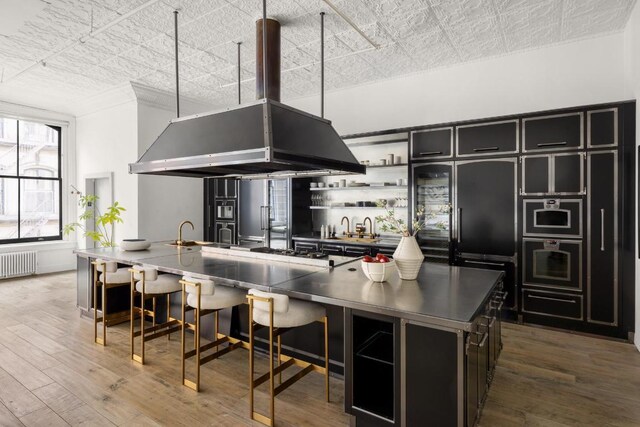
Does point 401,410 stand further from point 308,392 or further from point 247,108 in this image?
point 247,108

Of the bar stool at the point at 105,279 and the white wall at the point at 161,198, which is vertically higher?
the white wall at the point at 161,198

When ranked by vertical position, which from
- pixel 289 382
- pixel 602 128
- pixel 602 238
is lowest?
pixel 289 382

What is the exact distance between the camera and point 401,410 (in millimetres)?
2080

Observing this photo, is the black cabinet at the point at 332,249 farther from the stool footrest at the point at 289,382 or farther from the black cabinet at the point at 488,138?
the stool footrest at the point at 289,382

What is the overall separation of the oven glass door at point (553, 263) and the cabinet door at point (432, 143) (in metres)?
1.50

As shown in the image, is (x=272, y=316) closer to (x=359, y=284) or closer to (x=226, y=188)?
(x=359, y=284)

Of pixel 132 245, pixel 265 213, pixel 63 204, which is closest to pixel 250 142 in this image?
pixel 132 245

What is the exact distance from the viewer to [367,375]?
7.62 ft

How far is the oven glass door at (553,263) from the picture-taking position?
4.00 m

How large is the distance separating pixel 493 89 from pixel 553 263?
241 cm

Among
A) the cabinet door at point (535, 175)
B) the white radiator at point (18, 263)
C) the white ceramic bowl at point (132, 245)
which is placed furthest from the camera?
the white radiator at point (18, 263)

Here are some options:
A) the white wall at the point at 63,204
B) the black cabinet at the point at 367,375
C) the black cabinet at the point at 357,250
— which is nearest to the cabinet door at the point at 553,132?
the black cabinet at the point at 357,250

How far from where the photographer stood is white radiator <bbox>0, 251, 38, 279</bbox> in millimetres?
6662

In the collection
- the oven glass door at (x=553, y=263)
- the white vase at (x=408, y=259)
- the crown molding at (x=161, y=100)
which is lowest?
the oven glass door at (x=553, y=263)
